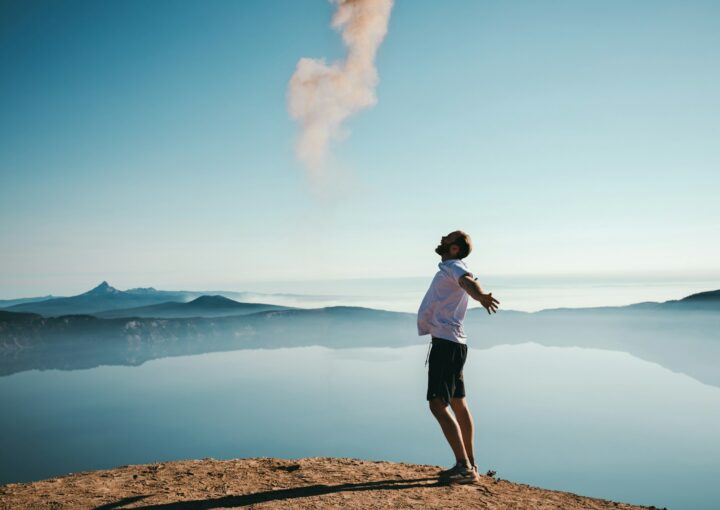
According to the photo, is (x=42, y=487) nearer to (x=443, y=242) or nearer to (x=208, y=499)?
(x=208, y=499)

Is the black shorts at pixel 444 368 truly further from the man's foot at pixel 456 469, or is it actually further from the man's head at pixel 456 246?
the man's head at pixel 456 246

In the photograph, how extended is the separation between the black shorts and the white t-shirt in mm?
98

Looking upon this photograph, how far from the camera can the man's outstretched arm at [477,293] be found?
156 inches

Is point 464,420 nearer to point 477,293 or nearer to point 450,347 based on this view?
point 450,347

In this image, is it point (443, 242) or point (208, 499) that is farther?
point (443, 242)

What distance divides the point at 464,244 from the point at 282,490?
140 inches

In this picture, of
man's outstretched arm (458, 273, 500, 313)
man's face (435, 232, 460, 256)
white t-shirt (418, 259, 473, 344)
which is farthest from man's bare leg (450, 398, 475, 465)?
man's face (435, 232, 460, 256)

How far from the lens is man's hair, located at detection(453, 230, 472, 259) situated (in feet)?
15.7

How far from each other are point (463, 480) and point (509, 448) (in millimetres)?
211445

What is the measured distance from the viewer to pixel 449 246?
4824 mm

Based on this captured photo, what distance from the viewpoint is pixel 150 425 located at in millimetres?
194000

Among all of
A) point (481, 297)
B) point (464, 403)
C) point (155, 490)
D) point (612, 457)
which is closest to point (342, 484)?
point (464, 403)

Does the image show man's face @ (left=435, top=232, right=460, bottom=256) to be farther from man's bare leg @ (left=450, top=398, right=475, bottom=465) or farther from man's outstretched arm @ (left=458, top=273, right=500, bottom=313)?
man's bare leg @ (left=450, top=398, right=475, bottom=465)

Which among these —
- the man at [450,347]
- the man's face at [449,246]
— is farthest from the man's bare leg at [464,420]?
the man's face at [449,246]
